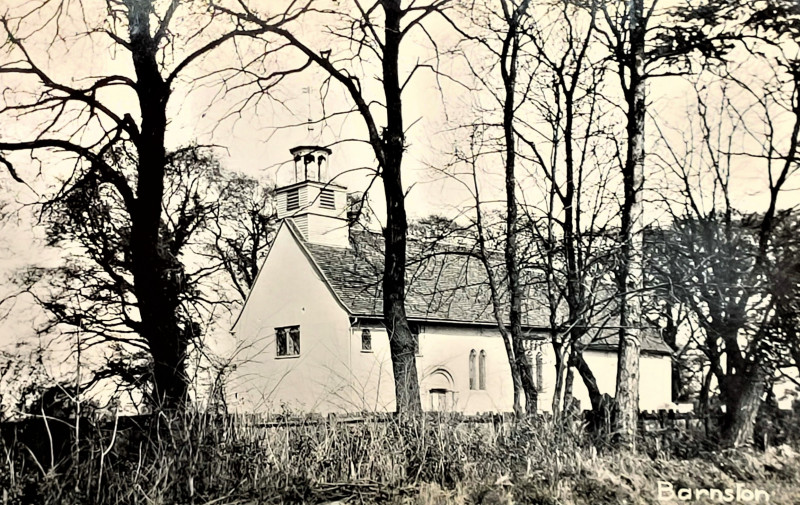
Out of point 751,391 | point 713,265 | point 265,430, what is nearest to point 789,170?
point 713,265

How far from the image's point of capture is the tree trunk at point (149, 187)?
7555 millimetres

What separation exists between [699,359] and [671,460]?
1537 mm

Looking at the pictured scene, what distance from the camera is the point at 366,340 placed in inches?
424

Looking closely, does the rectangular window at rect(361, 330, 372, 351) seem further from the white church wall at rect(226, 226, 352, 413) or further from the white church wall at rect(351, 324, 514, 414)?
the white church wall at rect(351, 324, 514, 414)

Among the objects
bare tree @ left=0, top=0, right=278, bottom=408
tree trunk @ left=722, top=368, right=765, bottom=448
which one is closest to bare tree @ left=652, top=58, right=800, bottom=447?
tree trunk @ left=722, top=368, right=765, bottom=448

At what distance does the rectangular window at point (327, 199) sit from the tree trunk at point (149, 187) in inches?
70.0

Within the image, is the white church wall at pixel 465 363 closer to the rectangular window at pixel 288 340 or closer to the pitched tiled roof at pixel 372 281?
the pitched tiled roof at pixel 372 281

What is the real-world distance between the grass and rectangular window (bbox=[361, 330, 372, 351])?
14.6 feet

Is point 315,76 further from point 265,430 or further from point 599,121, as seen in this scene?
point 265,430

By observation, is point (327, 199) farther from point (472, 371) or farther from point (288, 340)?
point (472, 371)

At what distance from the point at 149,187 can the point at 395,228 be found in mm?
2307

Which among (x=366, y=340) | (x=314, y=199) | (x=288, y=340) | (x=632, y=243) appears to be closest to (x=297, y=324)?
(x=288, y=340)

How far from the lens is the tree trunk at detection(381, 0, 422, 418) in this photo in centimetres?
721

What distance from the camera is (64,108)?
7.75 m
